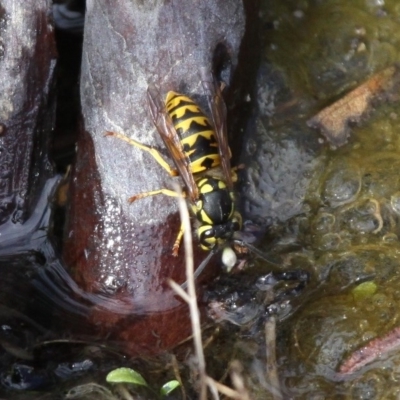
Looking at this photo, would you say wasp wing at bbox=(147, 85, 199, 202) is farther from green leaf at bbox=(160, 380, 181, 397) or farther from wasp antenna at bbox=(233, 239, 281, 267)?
green leaf at bbox=(160, 380, 181, 397)

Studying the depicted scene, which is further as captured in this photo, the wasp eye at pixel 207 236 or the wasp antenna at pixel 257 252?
the wasp antenna at pixel 257 252

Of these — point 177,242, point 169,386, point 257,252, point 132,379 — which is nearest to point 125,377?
point 132,379

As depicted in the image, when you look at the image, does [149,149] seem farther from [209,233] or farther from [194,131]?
[209,233]

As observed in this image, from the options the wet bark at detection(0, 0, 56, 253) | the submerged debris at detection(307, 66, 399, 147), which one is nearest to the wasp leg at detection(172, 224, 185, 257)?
the wet bark at detection(0, 0, 56, 253)

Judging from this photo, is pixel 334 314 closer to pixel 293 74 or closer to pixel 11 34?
pixel 293 74

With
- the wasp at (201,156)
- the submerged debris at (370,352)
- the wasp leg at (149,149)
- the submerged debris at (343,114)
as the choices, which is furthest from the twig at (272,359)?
the submerged debris at (343,114)

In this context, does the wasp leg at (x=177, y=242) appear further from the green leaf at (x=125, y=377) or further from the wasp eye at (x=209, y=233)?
the green leaf at (x=125, y=377)
